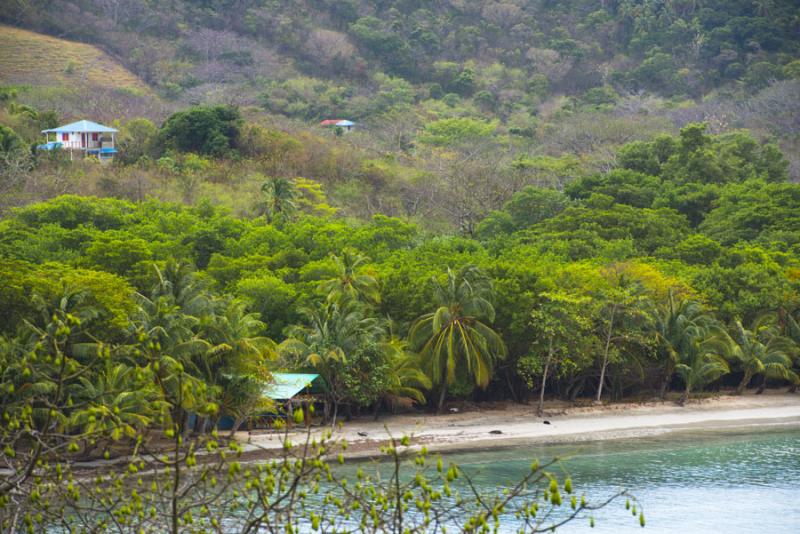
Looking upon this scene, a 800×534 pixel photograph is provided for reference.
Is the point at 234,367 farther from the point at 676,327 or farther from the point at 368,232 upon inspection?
the point at 368,232

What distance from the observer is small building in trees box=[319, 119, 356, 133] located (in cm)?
9606

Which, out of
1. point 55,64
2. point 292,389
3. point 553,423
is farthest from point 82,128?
point 553,423

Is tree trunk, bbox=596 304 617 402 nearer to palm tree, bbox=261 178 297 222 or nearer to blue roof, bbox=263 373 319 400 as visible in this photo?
blue roof, bbox=263 373 319 400

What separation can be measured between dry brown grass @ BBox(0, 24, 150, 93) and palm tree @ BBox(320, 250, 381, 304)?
56.8 metres

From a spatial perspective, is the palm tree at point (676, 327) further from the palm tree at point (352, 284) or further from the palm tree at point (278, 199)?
the palm tree at point (278, 199)

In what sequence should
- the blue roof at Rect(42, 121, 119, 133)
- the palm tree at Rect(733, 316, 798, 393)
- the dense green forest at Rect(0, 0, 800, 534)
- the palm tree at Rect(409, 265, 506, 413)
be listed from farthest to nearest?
1. the blue roof at Rect(42, 121, 119, 133)
2. the palm tree at Rect(733, 316, 798, 393)
3. the palm tree at Rect(409, 265, 506, 413)
4. the dense green forest at Rect(0, 0, 800, 534)

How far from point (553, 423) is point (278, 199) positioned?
78.3ft

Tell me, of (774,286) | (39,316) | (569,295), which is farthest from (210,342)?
(774,286)

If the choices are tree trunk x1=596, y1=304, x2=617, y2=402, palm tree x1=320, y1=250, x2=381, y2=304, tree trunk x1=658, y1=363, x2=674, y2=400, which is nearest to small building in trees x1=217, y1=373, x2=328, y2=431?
palm tree x1=320, y1=250, x2=381, y2=304

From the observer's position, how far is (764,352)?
47.4m

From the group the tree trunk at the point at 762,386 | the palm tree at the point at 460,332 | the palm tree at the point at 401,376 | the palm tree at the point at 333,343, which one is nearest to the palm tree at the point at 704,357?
the tree trunk at the point at 762,386

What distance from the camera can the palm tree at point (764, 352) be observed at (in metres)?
47.2

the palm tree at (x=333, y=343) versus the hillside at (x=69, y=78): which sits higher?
the hillside at (x=69, y=78)

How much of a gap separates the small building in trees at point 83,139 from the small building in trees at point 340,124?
24362 mm
